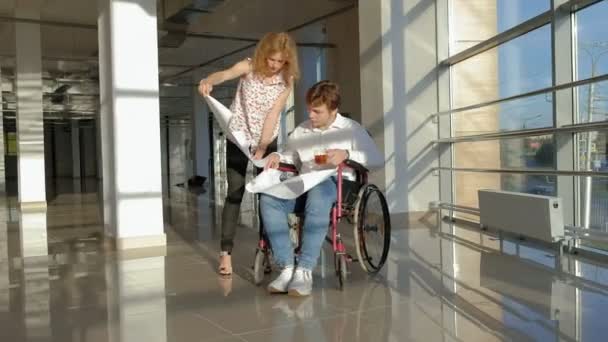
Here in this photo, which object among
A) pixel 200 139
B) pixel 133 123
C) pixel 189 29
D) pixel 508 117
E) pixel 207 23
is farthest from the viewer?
pixel 200 139

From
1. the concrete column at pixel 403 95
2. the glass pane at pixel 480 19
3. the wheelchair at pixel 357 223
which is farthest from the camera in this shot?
the concrete column at pixel 403 95

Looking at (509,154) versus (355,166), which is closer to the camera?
(355,166)

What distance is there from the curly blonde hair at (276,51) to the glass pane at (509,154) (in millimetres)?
2685

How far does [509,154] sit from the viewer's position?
5973 millimetres

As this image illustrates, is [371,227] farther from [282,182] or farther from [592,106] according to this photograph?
[592,106]

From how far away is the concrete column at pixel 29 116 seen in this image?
997 centimetres

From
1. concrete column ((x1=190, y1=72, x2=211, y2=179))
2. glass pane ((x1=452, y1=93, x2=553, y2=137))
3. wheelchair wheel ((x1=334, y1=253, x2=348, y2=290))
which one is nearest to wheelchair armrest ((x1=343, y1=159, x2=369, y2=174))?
wheelchair wheel ((x1=334, y1=253, x2=348, y2=290))

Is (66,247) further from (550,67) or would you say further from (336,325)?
(550,67)

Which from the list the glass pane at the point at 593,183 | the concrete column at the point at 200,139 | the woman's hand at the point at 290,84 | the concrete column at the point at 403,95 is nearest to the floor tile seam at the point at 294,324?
the woman's hand at the point at 290,84

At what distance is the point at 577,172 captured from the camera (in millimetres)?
4285

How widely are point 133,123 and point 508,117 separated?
3583 mm

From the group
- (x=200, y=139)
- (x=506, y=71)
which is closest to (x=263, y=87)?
(x=506, y=71)

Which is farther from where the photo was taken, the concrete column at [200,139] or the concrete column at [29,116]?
the concrete column at [200,139]

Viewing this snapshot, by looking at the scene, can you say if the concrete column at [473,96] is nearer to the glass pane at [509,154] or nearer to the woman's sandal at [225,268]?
the glass pane at [509,154]
